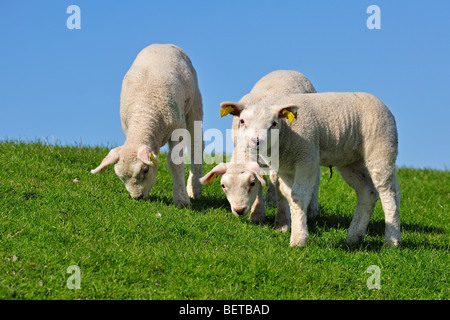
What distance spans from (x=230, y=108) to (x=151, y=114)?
2294 millimetres

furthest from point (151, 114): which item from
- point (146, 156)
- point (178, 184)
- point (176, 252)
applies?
point (176, 252)

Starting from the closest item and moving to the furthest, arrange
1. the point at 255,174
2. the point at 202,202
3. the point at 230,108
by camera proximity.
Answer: the point at 255,174, the point at 230,108, the point at 202,202

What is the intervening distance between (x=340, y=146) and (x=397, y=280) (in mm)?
1902

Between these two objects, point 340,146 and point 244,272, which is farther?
point 340,146

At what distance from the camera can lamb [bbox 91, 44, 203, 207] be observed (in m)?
8.12

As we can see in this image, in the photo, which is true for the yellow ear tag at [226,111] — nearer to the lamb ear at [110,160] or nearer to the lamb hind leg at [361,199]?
the lamb ear at [110,160]

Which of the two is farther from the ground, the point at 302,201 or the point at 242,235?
the point at 302,201

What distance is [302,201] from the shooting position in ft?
22.4

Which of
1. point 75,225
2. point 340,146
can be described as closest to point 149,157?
point 75,225

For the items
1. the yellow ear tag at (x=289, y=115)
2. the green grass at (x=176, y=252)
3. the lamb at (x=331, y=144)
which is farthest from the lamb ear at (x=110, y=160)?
the yellow ear tag at (x=289, y=115)

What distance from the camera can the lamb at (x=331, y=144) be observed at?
6594 mm

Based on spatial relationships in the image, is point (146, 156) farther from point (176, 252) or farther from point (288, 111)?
point (288, 111)

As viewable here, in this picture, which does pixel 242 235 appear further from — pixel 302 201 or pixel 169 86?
pixel 169 86

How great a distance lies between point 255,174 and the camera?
657cm
